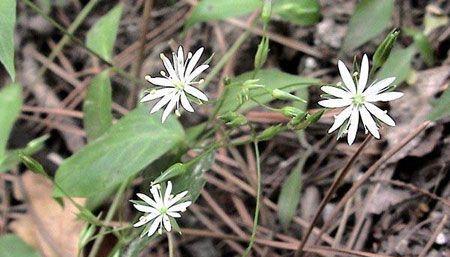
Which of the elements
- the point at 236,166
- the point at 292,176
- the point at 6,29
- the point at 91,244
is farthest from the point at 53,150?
the point at 6,29

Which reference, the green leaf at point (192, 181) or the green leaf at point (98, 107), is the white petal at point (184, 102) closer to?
the green leaf at point (192, 181)

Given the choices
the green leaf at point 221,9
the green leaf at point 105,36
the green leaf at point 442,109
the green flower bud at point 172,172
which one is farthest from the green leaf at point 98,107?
the green leaf at point 442,109

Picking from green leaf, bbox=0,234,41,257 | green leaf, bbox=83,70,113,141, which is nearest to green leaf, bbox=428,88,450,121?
green leaf, bbox=83,70,113,141

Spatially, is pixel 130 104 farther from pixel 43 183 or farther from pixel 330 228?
pixel 330 228

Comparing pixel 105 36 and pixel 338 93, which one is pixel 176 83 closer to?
pixel 338 93

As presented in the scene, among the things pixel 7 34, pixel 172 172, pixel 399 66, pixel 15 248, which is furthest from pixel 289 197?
pixel 7 34
